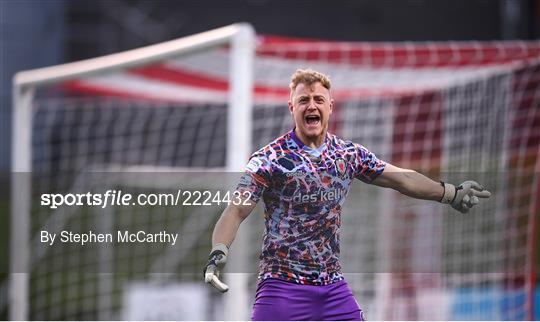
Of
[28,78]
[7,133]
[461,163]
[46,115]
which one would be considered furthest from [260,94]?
[7,133]

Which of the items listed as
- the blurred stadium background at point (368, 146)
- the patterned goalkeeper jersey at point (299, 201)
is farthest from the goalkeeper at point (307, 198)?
the blurred stadium background at point (368, 146)

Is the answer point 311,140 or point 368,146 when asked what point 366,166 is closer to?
point 311,140

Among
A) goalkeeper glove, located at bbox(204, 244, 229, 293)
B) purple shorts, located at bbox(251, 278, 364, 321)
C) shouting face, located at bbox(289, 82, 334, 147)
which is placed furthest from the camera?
purple shorts, located at bbox(251, 278, 364, 321)

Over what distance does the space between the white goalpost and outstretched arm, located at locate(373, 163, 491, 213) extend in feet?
4.43

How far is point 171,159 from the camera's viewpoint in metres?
10.4

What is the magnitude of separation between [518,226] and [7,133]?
7.79m

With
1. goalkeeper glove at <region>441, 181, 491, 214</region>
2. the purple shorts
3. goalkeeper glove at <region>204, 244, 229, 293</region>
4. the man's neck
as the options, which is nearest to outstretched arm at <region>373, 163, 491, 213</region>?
goalkeeper glove at <region>441, 181, 491, 214</region>

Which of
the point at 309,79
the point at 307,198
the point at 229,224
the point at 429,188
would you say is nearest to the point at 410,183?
the point at 429,188

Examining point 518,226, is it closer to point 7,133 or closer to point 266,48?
point 266,48

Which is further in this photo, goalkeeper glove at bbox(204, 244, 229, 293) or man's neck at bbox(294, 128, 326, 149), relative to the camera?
man's neck at bbox(294, 128, 326, 149)

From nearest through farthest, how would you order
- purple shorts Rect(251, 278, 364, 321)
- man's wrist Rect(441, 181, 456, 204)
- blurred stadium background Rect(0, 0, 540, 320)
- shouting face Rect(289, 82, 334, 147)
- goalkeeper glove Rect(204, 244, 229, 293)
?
goalkeeper glove Rect(204, 244, 229, 293)
shouting face Rect(289, 82, 334, 147)
purple shorts Rect(251, 278, 364, 321)
man's wrist Rect(441, 181, 456, 204)
blurred stadium background Rect(0, 0, 540, 320)

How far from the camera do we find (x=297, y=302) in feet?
11.1

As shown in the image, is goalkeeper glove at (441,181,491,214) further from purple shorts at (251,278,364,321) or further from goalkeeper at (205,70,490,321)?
purple shorts at (251,278,364,321)

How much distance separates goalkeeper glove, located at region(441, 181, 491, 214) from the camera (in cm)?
346
